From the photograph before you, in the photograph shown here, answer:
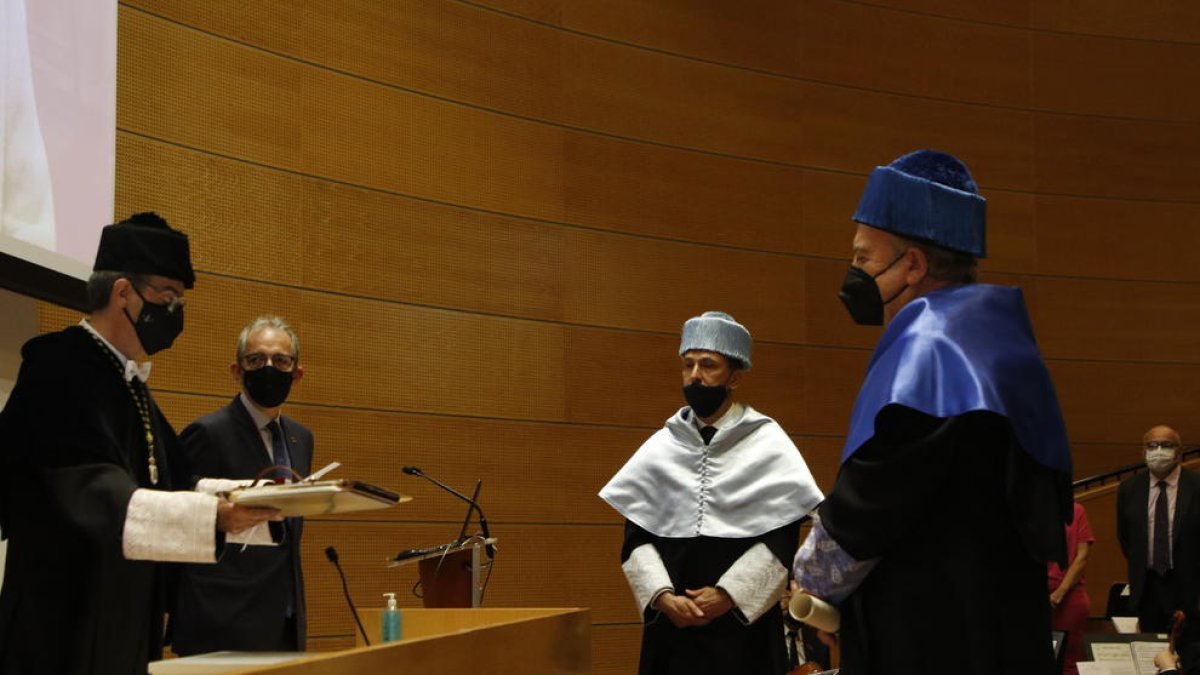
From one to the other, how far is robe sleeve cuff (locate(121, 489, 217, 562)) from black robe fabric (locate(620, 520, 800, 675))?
215 cm

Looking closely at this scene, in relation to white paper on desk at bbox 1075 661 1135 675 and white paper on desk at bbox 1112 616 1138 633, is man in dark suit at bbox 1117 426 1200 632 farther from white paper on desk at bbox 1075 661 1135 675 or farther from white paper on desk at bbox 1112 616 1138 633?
white paper on desk at bbox 1075 661 1135 675

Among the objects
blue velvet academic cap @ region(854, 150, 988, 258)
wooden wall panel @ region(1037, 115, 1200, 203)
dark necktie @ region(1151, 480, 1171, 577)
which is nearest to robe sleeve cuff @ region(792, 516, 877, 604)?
blue velvet academic cap @ region(854, 150, 988, 258)

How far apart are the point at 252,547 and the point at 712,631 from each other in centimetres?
144

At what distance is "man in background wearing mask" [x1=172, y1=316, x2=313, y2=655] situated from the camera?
4.06 meters

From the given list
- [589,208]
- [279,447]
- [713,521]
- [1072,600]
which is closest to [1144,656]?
[1072,600]

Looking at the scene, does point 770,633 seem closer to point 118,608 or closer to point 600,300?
point 118,608

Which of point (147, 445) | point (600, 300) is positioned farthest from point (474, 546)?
point (600, 300)

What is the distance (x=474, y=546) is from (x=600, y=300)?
10.3ft

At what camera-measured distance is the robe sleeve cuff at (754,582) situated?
173 inches

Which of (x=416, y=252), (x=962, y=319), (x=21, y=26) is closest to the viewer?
(x=962, y=319)

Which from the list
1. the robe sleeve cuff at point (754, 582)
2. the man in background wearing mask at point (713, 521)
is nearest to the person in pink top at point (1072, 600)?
the man in background wearing mask at point (713, 521)

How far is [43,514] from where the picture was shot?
8.89 ft

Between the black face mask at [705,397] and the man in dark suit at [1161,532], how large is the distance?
4.34m

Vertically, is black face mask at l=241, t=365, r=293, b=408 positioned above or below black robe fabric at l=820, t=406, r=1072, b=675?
above
